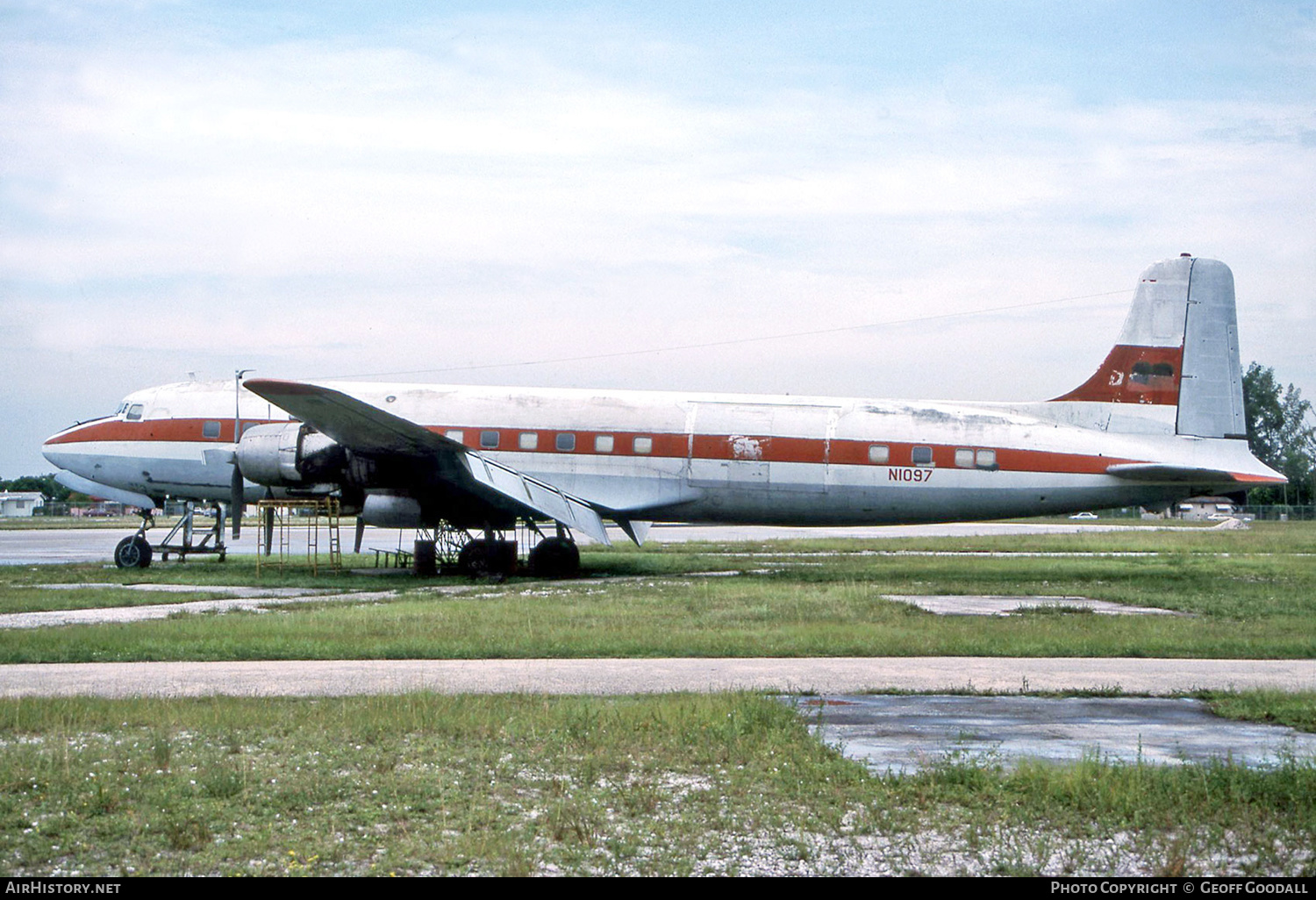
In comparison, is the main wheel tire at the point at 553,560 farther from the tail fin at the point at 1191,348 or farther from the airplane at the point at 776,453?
the tail fin at the point at 1191,348

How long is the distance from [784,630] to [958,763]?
8.03m

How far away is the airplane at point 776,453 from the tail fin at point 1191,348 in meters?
0.04

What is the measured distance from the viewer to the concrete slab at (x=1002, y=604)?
735 inches

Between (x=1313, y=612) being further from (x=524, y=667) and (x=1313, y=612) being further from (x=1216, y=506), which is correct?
(x=1216, y=506)

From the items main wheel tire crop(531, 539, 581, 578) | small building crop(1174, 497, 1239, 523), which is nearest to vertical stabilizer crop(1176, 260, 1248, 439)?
main wheel tire crop(531, 539, 581, 578)

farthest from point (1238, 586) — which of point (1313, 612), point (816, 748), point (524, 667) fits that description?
point (816, 748)

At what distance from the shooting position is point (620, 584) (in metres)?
24.0

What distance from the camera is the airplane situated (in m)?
25.1

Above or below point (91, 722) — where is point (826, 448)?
above

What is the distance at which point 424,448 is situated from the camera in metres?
24.2

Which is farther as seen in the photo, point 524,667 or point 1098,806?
point 524,667

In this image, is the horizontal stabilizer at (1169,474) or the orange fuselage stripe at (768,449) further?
the orange fuselage stripe at (768,449)

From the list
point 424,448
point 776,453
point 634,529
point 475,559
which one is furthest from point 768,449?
point 424,448

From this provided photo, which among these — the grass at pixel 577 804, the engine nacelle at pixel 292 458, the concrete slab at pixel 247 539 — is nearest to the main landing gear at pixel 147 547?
the concrete slab at pixel 247 539
